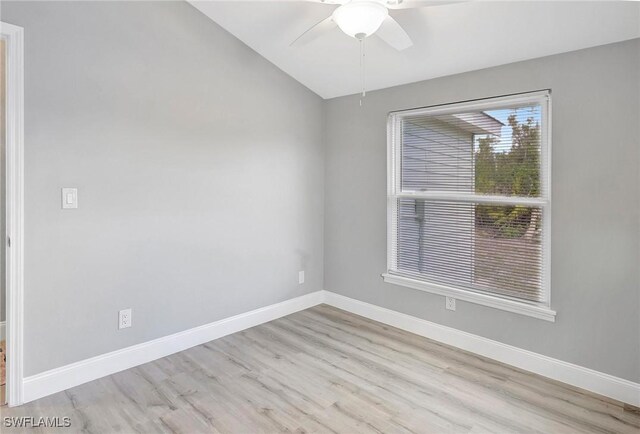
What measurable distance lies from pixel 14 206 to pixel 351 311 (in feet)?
9.45

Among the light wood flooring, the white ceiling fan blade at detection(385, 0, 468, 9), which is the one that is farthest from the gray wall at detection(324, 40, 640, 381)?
the white ceiling fan blade at detection(385, 0, 468, 9)

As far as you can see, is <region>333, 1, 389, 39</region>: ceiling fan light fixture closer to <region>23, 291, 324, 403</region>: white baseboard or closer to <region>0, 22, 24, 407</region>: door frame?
<region>0, 22, 24, 407</region>: door frame

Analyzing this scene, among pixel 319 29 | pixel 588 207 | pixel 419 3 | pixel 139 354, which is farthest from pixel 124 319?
pixel 588 207

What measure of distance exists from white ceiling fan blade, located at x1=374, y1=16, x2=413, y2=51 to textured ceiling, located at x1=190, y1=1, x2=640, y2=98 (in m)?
0.29

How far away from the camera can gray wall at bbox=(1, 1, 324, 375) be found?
7.55 feet

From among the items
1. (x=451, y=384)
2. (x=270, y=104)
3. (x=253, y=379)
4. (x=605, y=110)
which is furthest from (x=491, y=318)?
(x=270, y=104)

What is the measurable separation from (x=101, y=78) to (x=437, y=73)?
245 cm

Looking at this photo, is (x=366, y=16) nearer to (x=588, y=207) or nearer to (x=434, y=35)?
(x=434, y=35)

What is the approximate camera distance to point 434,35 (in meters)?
2.56

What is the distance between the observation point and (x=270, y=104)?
351 cm

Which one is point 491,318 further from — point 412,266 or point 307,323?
point 307,323

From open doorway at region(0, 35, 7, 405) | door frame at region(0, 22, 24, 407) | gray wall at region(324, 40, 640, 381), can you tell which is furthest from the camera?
open doorway at region(0, 35, 7, 405)

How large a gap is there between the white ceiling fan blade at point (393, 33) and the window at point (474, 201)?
3.14ft

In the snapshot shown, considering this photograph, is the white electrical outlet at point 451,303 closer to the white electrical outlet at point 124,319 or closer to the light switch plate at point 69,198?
the white electrical outlet at point 124,319
